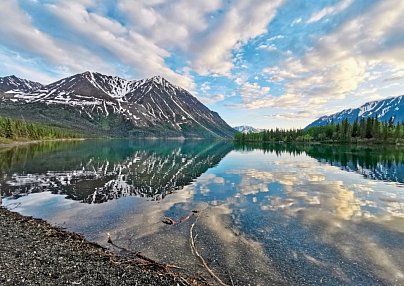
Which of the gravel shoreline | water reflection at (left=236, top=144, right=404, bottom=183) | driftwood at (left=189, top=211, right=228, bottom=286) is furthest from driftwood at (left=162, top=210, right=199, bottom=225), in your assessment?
water reflection at (left=236, top=144, right=404, bottom=183)

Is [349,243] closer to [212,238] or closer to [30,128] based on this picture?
[212,238]

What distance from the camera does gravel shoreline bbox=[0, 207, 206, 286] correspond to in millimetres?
14477

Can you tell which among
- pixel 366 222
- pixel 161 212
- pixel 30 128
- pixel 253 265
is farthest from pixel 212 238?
pixel 30 128

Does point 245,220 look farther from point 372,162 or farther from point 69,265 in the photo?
point 372,162

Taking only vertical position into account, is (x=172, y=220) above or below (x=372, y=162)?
below

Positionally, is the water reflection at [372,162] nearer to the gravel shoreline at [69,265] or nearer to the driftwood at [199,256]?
the driftwood at [199,256]

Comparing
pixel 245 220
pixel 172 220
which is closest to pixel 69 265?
pixel 172 220

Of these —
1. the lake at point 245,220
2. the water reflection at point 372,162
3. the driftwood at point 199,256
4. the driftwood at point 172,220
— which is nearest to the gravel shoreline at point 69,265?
the driftwood at point 199,256

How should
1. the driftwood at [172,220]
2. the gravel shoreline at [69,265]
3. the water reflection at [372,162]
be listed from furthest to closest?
1. the water reflection at [372,162]
2. the driftwood at [172,220]
3. the gravel shoreline at [69,265]

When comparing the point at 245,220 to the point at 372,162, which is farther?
the point at 372,162

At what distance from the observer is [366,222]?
28.3m

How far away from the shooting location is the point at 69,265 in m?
16.2

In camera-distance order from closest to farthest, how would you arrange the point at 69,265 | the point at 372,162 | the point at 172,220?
1. the point at 69,265
2. the point at 172,220
3. the point at 372,162

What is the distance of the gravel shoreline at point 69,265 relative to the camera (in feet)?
47.5
